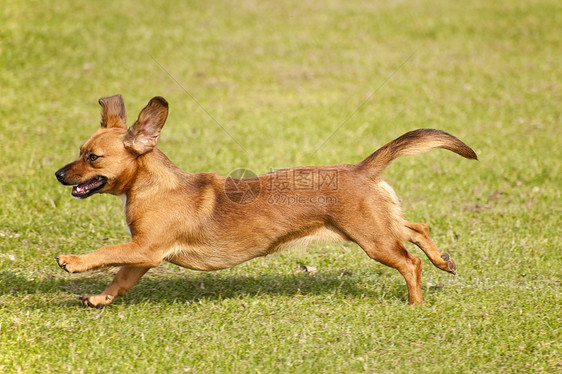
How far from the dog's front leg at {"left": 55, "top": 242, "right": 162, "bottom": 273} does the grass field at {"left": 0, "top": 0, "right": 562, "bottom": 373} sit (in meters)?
0.54

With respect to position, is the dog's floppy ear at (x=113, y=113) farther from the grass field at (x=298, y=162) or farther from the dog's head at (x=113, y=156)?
the grass field at (x=298, y=162)

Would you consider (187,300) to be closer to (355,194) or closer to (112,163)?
(112,163)

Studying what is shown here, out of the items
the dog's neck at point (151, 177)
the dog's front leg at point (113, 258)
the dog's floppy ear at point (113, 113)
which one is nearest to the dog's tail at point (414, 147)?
the dog's neck at point (151, 177)

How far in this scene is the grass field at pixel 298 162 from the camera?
16.8ft

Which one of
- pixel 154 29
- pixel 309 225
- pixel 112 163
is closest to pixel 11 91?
pixel 154 29

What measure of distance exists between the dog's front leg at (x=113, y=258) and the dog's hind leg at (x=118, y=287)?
0.34 metres

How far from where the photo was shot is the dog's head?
530 centimetres

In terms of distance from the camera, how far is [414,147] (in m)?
5.54

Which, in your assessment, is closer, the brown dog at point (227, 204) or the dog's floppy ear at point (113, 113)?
the brown dog at point (227, 204)

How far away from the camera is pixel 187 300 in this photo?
5965 millimetres

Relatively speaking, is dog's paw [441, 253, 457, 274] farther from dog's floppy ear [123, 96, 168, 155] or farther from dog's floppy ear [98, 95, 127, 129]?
dog's floppy ear [98, 95, 127, 129]

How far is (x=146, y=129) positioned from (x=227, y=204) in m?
0.92

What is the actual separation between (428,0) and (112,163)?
1544 cm

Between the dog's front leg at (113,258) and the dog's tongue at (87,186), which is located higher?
the dog's tongue at (87,186)
